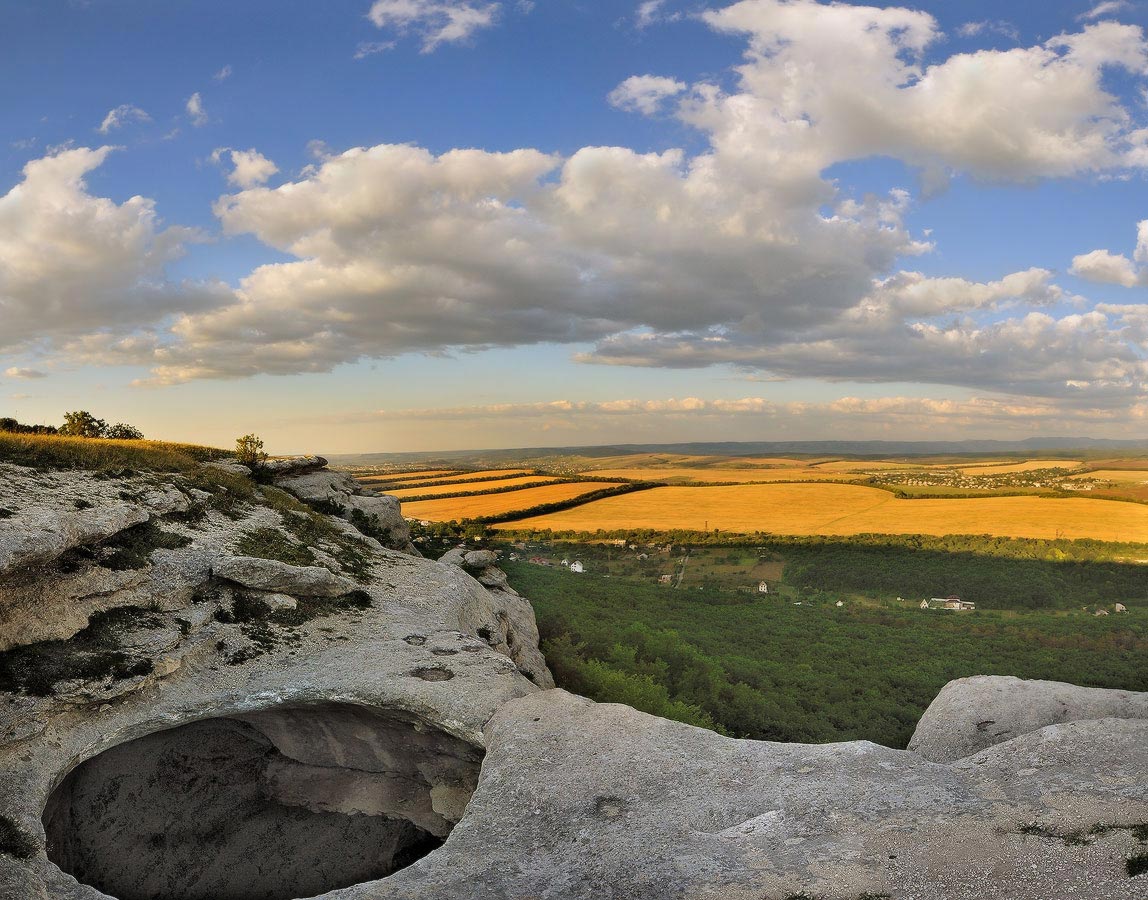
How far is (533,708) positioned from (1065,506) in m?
98.5

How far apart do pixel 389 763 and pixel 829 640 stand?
35150 mm

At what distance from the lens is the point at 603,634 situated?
35.1 metres

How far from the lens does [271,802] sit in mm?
18250

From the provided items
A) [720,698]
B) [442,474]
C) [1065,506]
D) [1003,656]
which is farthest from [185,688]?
[1065,506]

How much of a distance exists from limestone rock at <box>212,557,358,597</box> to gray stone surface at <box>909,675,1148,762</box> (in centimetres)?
1935

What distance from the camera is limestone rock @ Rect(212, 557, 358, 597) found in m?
19.7

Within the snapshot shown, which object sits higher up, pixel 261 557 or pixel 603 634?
pixel 261 557

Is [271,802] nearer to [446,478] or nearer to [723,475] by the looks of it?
[446,478]

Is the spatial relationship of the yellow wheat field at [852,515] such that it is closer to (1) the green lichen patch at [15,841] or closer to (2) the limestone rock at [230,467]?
(2) the limestone rock at [230,467]

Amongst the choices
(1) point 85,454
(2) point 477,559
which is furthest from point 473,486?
(1) point 85,454

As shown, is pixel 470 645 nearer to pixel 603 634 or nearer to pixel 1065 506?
pixel 603 634

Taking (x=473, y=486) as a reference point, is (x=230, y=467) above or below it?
above

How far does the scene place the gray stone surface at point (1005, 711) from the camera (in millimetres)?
16078

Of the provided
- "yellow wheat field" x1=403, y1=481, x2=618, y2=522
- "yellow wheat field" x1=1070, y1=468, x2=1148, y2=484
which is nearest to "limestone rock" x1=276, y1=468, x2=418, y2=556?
"yellow wheat field" x1=403, y1=481, x2=618, y2=522
